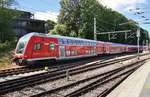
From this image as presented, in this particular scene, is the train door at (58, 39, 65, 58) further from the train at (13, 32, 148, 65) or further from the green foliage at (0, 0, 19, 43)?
the green foliage at (0, 0, 19, 43)

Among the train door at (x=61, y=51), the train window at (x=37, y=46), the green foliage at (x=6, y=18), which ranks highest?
the green foliage at (x=6, y=18)

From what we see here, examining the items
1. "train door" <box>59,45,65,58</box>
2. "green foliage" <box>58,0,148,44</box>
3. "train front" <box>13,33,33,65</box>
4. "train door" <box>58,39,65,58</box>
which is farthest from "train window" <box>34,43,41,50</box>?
"green foliage" <box>58,0,148,44</box>

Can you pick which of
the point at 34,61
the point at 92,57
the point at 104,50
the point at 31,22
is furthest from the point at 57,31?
the point at 34,61

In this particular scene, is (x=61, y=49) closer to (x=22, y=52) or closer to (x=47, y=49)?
(x=47, y=49)

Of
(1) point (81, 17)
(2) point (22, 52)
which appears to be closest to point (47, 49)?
(2) point (22, 52)

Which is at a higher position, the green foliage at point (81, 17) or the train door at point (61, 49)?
the green foliage at point (81, 17)

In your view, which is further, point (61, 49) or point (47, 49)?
point (61, 49)

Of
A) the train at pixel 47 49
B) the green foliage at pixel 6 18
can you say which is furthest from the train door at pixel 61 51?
the green foliage at pixel 6 18

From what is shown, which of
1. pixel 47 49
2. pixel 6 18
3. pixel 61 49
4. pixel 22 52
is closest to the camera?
pixel 22 52

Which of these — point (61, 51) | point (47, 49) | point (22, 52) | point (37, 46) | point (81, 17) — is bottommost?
point (61, 51)

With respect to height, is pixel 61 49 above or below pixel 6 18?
below

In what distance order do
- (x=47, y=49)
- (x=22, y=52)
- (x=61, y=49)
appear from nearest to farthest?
(x=22, y=52) < (x=47, y=49) < (x=61, y=49)

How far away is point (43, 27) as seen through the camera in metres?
87.6

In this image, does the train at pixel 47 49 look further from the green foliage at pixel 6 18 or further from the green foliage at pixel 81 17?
the green foliage at pixel 81 17
